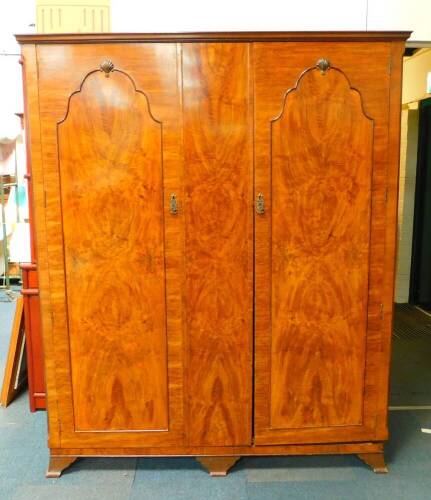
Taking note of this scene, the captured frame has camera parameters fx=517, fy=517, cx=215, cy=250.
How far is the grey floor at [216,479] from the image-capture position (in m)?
2.10

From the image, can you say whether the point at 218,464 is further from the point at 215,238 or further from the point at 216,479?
the point at 215,238

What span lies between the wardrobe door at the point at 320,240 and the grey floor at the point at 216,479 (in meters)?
0.17

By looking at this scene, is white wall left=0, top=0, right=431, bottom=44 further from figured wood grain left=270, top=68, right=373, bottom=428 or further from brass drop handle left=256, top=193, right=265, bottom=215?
brass drop handle left=256, top=193, right=265, bottom=215

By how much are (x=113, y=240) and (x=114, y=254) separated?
0.19 feet

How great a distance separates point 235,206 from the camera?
2037 mm

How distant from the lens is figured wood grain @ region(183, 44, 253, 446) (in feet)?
6.42

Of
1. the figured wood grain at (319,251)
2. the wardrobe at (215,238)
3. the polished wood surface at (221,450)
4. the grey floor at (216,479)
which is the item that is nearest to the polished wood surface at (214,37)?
the wardrobe at (215,238)

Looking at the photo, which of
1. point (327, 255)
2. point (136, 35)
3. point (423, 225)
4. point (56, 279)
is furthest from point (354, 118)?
point (423, 225)

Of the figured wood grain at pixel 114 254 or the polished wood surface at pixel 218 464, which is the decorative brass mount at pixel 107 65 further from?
the polished wood surface at pixel 218 464

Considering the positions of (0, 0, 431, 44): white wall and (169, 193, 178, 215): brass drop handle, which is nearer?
(169, 193, 178, 215): brass drop handle

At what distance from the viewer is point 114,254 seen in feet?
6.75

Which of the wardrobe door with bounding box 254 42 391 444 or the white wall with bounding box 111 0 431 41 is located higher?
the white wall with bounding box 111 0 431 41

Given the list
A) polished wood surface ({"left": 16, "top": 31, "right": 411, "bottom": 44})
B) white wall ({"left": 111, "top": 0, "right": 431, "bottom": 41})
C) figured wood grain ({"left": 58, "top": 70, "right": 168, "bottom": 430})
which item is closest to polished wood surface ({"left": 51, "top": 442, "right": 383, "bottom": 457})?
figured wood grain ({"left": 58, "top": 70, "right": 168, "bottom": 430})

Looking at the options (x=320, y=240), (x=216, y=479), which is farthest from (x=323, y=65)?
(x=216, y=479)
